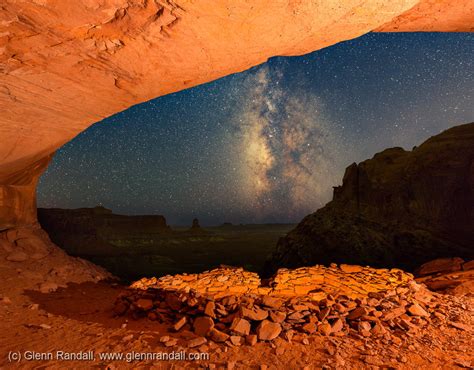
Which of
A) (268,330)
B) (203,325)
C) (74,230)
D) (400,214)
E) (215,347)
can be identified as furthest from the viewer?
(74,230)

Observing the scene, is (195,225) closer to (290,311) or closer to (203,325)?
(203,325)

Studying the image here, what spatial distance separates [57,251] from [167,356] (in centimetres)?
752

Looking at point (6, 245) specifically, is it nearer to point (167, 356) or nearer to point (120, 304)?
point (120, 304)

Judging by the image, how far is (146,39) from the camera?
126 inches

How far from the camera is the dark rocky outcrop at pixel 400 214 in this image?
32.6ft

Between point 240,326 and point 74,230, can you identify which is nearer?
point 240,326

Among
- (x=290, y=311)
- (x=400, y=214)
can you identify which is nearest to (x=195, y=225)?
(x=400, y=214)

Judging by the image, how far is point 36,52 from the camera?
10.7 ft

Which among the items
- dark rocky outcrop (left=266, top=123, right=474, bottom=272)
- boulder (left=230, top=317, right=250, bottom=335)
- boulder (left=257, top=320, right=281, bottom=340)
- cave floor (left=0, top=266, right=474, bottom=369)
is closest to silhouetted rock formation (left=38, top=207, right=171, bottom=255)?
cave floor (left=0, top=266, right=474, bottom=369)

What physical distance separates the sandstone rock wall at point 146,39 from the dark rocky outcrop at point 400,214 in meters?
8.08

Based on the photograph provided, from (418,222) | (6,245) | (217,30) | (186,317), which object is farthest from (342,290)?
(6,245)

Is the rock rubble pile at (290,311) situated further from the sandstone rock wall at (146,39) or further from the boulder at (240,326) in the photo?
the sandstone rock wall at (146,39)

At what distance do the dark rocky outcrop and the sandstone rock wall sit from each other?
808 centimetres

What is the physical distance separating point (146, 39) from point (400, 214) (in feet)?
40.6
